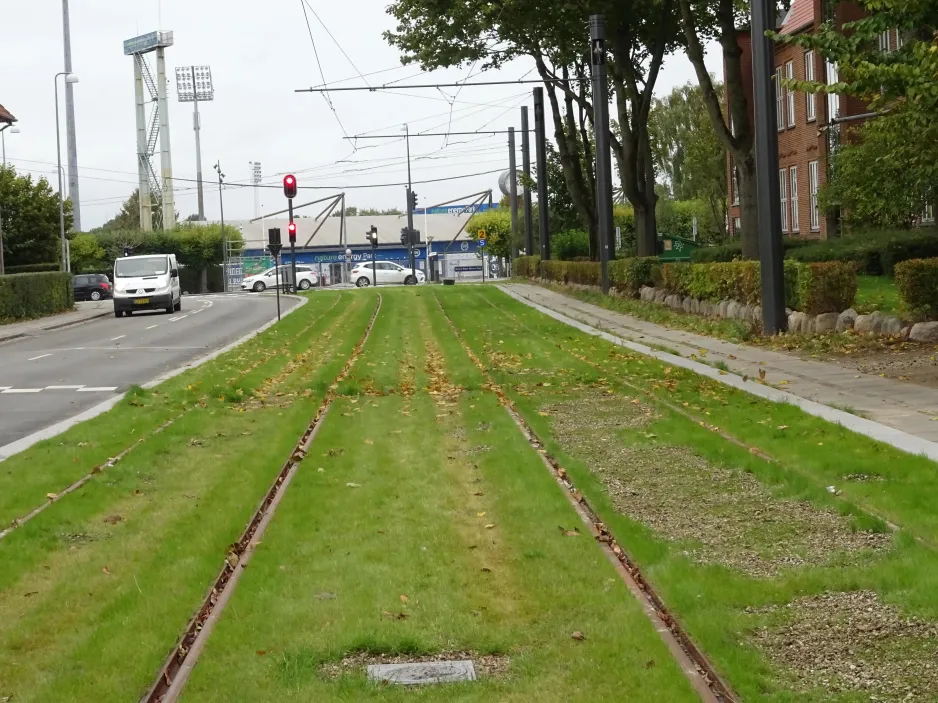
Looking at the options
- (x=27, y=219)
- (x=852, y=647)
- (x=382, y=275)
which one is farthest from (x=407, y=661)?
(x=382, y=275)

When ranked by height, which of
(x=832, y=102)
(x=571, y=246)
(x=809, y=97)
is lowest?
(x=571, y=246)

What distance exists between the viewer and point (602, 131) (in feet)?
119

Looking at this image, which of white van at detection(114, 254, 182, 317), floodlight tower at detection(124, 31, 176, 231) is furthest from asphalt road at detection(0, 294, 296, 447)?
floodlight tower at detection(124, 31, 176, 231)

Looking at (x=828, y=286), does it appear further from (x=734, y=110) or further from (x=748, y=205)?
(x=734, y=110)

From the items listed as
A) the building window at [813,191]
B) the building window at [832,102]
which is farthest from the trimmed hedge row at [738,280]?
the building window at [832,102]

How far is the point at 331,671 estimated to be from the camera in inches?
214

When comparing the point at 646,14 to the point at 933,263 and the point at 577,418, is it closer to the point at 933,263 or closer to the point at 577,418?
the point at 933,263

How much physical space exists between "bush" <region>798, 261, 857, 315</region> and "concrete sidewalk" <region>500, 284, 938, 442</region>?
1299mm

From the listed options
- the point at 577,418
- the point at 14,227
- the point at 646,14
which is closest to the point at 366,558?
the point at 577,418

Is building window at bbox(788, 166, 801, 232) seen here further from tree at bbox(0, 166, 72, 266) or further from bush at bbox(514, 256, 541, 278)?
tree at bbox(0, 166, 72, 266)

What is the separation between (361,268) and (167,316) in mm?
36069

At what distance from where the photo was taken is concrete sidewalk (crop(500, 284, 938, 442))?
1227 cm

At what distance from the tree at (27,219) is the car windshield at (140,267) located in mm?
18031

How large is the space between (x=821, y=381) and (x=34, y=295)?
34754mm
